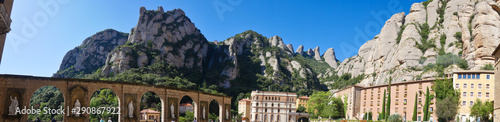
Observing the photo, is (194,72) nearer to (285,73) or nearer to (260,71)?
(260,71)

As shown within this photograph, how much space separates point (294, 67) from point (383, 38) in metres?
49.9

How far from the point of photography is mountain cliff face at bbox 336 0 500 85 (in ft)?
254

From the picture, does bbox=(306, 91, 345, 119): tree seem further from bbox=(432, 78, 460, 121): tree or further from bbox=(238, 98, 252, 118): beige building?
bbox=(432, 78, 460, 121): tree

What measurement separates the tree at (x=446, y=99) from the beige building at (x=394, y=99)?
2897 millimetres

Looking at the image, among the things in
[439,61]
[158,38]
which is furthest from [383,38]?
[158,38]

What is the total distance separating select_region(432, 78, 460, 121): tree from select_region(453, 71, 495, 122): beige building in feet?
3.31

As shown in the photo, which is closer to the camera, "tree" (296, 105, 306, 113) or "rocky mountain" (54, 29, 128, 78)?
"tree" (296, 105, 306, 113)

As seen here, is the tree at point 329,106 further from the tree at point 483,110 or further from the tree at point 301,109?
the tree at point 483,110

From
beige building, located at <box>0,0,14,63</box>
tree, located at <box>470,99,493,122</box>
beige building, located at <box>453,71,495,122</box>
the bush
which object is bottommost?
the bush

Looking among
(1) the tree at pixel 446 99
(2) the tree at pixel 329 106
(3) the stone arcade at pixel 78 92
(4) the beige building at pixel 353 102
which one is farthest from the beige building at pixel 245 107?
(3) the stone arcade at pixel 78 92

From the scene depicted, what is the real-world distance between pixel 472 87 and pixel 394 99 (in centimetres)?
1467

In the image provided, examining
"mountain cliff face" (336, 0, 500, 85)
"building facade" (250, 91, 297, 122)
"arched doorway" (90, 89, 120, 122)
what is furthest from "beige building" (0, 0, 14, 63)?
"building facade" (250, 91, 297, 122)

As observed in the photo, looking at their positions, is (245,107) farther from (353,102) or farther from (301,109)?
(353,102)

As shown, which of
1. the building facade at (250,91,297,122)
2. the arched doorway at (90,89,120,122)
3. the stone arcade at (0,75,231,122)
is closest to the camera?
the stone arcade at (0,75,231,122)
